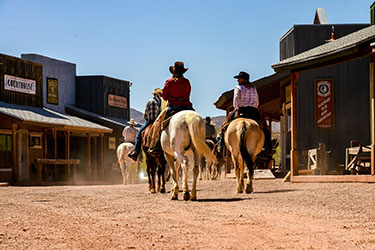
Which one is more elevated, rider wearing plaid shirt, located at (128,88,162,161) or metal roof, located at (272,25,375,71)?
metal roof, located at (272,25,375,71)

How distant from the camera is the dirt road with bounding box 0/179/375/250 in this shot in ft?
18.3

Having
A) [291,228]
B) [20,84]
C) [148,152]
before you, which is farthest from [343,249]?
[20,84]

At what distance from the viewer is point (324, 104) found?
21188 mm

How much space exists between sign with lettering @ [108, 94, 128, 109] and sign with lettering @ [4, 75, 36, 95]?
10.8 meters

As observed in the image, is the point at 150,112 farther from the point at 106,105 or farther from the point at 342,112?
the point at 106,105

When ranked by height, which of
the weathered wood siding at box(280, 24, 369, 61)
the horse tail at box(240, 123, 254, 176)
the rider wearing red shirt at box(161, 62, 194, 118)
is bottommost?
the horse tail at box(240, 123, 254, 176)

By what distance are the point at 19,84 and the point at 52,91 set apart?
631 cm

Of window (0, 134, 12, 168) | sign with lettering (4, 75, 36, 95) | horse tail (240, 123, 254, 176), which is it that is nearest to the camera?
horse tail (240, 123, 254, 176)

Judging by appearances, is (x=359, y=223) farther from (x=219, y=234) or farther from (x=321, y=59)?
(x=321, y=59)

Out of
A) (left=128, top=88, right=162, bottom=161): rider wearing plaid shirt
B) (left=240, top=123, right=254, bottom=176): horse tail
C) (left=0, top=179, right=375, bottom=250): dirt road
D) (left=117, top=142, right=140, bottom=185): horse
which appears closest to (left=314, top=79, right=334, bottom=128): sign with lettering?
(left=117, top=142, right=140, bottom=185): horse

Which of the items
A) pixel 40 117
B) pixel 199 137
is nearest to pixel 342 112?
pixel 199 137

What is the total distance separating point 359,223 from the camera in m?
6.65

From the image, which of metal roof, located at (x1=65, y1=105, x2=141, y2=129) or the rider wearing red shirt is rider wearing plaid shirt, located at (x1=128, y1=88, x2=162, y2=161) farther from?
metal roof, located at (x1=65, y1=105, x2=141, y2=129)

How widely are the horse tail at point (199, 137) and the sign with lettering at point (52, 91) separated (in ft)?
95.2
